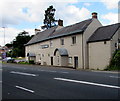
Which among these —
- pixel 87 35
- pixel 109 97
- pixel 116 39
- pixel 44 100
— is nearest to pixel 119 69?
pixel 116 39

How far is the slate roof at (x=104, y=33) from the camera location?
22.3 metres

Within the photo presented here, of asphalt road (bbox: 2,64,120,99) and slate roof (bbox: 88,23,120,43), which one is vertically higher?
slate roof (bbox: 88,23,120,43)

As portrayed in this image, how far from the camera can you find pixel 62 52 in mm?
27922

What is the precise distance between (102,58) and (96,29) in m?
6.03

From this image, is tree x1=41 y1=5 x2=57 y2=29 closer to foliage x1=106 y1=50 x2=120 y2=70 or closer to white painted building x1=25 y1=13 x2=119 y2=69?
white painted building x1=25 y1=13 x2=119 y2=69

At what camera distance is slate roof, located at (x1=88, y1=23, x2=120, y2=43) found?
877 inches

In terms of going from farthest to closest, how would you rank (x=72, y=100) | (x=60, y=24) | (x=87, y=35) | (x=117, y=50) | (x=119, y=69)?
(x=60, y=24), (x=87, y=35), (x=117, y=50), (x=119, y=69), (x=72, y=100)

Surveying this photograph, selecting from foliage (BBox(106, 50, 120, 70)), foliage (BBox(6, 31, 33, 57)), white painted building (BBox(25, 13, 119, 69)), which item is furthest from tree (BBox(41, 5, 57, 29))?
foliage (BBox(106, 50, 120, 70))

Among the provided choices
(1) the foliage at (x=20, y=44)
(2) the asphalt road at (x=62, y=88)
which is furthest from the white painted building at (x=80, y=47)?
(1) the foliage at (x=20, y=44)

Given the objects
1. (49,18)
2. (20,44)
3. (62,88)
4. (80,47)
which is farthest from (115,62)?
(20,44)

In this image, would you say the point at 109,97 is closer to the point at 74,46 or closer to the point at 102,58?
the point at 102,58

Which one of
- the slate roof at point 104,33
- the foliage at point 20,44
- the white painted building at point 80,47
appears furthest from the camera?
the foliage at point 20,44

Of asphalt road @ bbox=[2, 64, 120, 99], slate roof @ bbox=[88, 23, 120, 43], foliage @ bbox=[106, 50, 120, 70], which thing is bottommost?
asphalt road @ bbox=[2, 64, 120, 99]

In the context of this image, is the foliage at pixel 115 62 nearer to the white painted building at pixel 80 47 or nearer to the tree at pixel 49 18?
the white painted building at pixel 80 47
